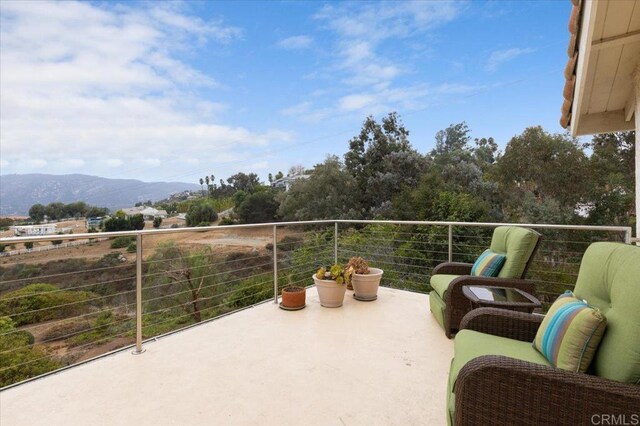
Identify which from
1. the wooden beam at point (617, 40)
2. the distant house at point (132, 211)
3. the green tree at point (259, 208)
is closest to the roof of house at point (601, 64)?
the wooden beam at point (617, 40)

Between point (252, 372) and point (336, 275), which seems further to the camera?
point (336, 275)

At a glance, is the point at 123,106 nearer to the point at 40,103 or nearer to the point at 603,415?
the point at 40,103

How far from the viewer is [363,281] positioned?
3.82 m

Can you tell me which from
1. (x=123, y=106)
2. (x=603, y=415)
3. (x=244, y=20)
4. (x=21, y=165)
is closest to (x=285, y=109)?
(x=123, y=106)

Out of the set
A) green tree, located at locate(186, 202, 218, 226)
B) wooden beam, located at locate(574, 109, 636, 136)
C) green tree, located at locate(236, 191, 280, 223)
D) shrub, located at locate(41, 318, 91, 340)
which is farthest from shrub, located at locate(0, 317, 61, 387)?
green tree, located at locate(236, 191, 280, 223)

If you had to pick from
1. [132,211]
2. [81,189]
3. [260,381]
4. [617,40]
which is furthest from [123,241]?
[81,189]

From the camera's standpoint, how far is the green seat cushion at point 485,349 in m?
1.48

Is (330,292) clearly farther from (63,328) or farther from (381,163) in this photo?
(381,163)

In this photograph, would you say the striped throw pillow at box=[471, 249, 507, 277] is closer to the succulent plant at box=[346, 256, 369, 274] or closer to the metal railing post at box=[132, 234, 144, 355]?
the succulent plant at box=[346, 256, 369, 274]

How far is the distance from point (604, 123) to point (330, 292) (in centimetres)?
345

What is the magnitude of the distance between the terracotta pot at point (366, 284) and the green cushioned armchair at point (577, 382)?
231 centimetres

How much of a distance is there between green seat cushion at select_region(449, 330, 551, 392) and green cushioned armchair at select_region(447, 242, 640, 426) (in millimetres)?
16

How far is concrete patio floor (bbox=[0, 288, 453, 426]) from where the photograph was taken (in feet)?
5.91

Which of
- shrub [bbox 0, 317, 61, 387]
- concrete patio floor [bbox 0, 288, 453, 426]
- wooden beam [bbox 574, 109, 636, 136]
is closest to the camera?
concrete patio floor [bbox 0, 288, 453, 426]
